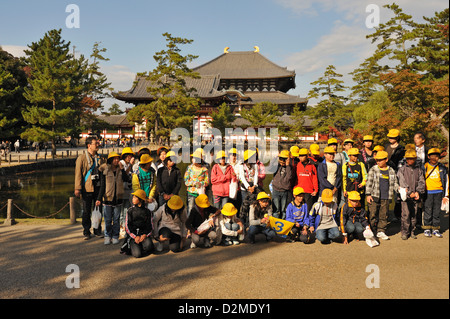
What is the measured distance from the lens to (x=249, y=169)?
244 inches

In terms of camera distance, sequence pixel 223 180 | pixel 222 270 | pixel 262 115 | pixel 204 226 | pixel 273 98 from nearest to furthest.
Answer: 1. pixel 222 270
2. pixel 204 226
3. pixel 223 180
4. pixel 262 115
5. pixel 273 98

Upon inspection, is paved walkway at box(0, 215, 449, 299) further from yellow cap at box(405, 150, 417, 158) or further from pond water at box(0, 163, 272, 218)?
pond water at box(0, 163, 272, 218)

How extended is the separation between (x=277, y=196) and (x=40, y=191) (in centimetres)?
1362

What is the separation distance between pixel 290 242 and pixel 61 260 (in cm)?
364

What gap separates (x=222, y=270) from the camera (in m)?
4.38

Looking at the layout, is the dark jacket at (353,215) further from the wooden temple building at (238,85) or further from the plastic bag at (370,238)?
the wooden temple building at (238,85)

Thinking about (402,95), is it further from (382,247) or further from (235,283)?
(235,283)

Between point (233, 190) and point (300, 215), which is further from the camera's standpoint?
point (233, 190)

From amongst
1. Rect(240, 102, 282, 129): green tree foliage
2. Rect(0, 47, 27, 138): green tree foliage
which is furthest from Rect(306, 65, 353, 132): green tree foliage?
Rect(0, 47, 27, 138): green tree foliage

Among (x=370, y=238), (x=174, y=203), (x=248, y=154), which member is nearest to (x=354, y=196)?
(x=370, y=238)

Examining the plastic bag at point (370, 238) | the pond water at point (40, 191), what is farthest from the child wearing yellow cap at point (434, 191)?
the pond water at point (40, 191)

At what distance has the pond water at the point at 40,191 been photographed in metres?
12.1

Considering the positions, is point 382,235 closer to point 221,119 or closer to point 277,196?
point 277,196

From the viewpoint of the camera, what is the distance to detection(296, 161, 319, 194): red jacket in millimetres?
5930
